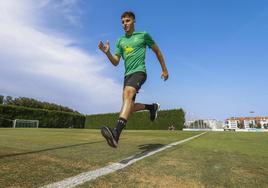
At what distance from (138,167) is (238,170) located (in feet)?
3.71

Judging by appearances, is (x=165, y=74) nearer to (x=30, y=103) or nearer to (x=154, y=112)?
(x=154, y=112)

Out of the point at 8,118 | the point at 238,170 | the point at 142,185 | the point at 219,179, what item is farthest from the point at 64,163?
the point at 8,118

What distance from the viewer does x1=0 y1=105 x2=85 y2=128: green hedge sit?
31328 millimetres

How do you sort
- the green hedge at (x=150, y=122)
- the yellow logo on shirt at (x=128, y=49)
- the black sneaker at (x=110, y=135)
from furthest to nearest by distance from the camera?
the green hedge at (x=150, y=122)
the yellow logo on shirt at (x=128, y=49)
the black sneaker at (x=110, y=135)

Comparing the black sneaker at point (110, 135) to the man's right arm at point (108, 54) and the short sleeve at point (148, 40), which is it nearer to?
the man's right arm at point (108, 54)

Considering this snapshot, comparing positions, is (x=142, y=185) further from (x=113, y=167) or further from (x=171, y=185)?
(x=113, y=167)

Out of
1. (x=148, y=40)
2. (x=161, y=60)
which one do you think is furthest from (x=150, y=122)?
(x=148, y=40)

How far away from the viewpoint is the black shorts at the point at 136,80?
158 inches

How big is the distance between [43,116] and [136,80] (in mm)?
35171

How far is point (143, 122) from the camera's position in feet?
119

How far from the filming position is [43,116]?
120 feet

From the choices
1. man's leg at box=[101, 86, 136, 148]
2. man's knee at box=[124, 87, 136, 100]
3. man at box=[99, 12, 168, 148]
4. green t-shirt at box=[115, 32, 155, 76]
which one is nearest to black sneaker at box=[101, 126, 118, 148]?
man's leg at box=[101, 86, 136, 148]


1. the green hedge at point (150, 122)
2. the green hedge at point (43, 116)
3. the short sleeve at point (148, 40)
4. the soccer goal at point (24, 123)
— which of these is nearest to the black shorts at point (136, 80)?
the short sleeve at point (148, 40)

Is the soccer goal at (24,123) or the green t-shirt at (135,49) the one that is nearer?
the green t-shirt at (135,49)
